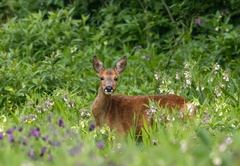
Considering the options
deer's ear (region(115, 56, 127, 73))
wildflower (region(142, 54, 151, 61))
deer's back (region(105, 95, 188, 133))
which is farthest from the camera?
wildflower (region(142, 54, 151, 61))

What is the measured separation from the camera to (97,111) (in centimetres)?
716

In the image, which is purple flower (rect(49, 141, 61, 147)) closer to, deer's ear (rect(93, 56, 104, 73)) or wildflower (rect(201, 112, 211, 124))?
wildflower (rect(201, 112, 211, 124))

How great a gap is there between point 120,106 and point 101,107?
0.77 feet

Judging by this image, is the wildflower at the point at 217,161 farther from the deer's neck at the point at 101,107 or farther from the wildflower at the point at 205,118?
the deer's neck at the point at 101,107

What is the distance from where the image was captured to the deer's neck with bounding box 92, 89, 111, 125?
713cm

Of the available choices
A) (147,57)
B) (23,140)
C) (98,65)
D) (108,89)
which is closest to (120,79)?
(147,57)

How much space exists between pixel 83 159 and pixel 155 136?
2588 mm

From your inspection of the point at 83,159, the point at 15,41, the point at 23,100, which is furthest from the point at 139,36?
the point at 83,159

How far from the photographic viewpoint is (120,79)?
933 centimetres

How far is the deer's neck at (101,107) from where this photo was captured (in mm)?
7133

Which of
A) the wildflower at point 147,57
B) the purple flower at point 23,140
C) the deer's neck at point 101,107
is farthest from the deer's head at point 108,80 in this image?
the purple flower at point 23,140

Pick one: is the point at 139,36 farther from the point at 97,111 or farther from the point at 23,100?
the point at 97,111

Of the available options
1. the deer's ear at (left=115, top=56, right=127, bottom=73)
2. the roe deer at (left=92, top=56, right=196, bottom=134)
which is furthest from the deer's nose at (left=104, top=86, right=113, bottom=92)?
the deer's ear at (left=115, top=56, right=127, bottom=73)

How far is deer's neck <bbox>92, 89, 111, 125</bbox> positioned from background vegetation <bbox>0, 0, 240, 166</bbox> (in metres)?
0.11
